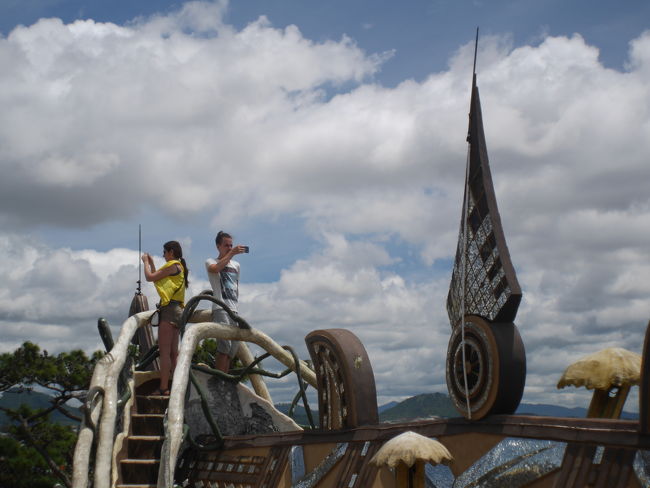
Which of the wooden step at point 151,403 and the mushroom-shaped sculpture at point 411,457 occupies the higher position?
the wooden step at point 151,403

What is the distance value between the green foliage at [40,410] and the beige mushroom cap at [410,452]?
10.9 m

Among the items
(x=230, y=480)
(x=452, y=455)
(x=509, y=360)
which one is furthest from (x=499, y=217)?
(x=230, y=480)

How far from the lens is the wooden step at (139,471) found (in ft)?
25.0

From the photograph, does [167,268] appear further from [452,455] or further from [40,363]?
[40,363]

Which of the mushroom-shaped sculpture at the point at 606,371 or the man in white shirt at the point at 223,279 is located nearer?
the mushroom-shaped sculpture at the point at 606,371

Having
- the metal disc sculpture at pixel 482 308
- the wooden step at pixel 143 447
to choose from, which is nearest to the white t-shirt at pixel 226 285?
the wooden step at pixel 143 447

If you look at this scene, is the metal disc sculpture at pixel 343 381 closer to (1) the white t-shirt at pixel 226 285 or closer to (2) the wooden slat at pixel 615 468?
(1) the white t-shirt at pixel 226 285

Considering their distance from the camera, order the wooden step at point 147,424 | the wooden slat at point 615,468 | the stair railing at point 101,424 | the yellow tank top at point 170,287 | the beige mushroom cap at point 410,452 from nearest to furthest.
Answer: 1. the wooden slat at point 615,468
2. the beige mushroom cap at point 410,452
3. the stair railing at point 101,424
4. the wooden step at point 147,424
5. the yellow tank top at point 170,287

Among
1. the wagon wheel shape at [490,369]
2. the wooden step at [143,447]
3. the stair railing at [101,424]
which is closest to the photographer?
the wagon wheel shape at [490,369]

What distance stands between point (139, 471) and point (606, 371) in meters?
4.87

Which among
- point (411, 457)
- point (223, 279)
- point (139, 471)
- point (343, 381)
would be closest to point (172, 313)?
point (223, 279)

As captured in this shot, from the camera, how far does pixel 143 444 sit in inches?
313

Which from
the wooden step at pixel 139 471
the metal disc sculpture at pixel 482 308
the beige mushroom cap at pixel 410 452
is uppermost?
the metal disc sculpture at pixel 482 308

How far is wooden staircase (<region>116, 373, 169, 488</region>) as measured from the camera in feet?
25.0
